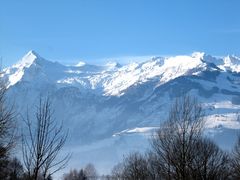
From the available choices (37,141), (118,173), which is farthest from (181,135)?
(118,173)

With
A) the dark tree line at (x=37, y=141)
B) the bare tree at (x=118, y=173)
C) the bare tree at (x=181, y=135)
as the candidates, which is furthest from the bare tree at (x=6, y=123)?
the bare tree at (x=118, y=173)

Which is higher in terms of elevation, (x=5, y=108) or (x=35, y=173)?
(x=5, y=108)

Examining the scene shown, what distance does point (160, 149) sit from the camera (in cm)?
3312

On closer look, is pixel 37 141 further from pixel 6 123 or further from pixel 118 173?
pixel 118 173

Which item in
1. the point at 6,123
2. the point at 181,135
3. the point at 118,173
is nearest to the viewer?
the point at 6,123

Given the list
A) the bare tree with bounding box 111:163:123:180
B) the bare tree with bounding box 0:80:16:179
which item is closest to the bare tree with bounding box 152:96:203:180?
the bare tree with bounding box 0:80:16:179

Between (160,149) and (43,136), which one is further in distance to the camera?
(160,149)

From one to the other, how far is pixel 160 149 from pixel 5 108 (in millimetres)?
13098

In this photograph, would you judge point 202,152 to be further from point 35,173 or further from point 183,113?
point 35,173

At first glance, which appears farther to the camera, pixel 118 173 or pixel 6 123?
pixel 118 173

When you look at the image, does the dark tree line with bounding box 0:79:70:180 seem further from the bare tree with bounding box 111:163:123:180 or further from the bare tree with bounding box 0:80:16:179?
the bare tree with bounding box 111:163:123:180

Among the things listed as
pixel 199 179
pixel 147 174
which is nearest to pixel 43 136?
pixel 199 179

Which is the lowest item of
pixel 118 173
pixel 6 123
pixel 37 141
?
pixel 37 141

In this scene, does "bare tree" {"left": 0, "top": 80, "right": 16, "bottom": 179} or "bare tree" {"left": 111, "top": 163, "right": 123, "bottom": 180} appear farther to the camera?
"bare tree" {"left": 111, "top": 163, "right": 123, "bottom": 180}
